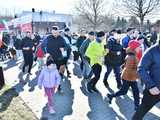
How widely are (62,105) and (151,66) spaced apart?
13.8 feet

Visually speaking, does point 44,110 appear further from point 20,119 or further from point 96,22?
point 96,22

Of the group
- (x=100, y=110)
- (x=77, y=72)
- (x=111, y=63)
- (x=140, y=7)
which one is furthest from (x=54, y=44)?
(x=140, y=7)

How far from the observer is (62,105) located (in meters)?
9.81

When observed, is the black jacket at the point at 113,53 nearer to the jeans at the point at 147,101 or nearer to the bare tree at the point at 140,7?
the jeans at the point at 147,101

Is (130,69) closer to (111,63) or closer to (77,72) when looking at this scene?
(111,63)

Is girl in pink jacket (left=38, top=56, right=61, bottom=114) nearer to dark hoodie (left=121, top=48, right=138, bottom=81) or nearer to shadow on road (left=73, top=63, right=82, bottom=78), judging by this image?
dark hoodie (left=121, top=48, right=138, bottom=81)

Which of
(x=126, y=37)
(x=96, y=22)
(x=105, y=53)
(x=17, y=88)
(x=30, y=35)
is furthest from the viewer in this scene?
(x=96, y=22)

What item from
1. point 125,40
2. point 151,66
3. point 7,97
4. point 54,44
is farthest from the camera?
point 125,40

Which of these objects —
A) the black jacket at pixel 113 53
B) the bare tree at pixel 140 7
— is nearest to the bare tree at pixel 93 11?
the bare tree at pixel 140 7

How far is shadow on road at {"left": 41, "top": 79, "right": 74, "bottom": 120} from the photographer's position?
8.66 meters

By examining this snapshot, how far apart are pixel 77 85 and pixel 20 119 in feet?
16.4

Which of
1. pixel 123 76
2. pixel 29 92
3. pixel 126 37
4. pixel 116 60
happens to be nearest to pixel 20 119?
pixel 123 76

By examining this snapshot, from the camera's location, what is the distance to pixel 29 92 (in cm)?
1171

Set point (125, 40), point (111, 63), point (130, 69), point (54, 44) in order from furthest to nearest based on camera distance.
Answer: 1. point (125, 40)
2. point (111, 63)
3. point (54, 44)
4. point (130, 69)
